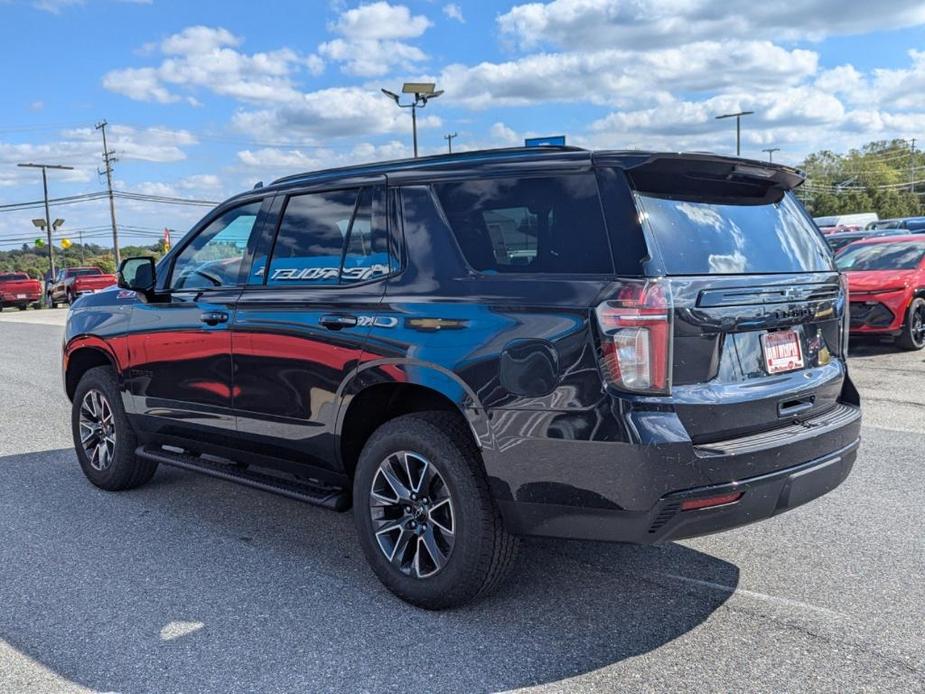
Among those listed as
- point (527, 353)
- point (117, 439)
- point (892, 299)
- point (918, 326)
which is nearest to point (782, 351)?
point (527, 353)

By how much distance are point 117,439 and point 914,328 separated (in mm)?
10224

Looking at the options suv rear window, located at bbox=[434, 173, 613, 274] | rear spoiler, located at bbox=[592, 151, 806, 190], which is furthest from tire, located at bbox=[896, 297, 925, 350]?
suv rear window, located at bbox=[434, 173, 613, 274]

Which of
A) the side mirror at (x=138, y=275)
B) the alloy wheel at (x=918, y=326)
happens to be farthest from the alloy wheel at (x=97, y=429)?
the alloy wheel at (x=918, y=326)

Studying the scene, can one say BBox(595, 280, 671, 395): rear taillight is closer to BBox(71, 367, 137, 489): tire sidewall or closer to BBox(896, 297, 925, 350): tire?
BBox(71, 367, 137, 489): tire sidewall

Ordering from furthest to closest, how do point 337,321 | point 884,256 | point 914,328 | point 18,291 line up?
point 18,291 → point 884,256 → point 914,328 → point 337,321

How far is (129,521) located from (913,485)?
15.4 feet

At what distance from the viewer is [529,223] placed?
3.40m

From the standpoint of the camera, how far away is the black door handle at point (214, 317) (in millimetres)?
4461

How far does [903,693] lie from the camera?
284cm

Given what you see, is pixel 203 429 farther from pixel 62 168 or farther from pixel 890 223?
pixel 62 168

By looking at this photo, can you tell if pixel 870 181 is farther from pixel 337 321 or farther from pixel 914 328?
pixel 337 321

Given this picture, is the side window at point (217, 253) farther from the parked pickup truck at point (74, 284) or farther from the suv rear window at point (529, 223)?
the parked pickup truck at point (74, 284)

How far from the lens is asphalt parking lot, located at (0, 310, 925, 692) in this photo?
304cm

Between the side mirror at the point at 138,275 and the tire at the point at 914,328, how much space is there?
986cm
